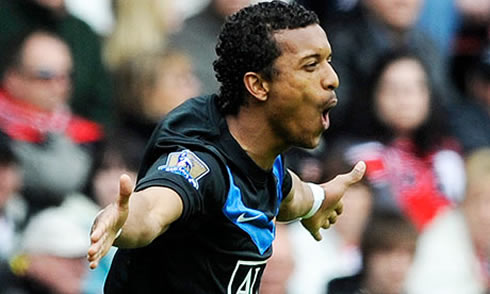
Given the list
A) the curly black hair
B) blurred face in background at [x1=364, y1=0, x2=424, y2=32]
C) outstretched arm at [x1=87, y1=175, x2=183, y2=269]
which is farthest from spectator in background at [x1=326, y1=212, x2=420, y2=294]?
outstretched arm at [x1=87, y1=175, x2=183, y2=269]

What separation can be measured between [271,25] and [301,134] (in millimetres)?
396

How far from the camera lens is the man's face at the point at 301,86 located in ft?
14.0

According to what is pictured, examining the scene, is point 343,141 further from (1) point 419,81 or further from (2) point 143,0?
(2) point 143,0

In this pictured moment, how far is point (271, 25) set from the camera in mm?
4258

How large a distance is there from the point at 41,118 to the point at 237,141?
3426mm

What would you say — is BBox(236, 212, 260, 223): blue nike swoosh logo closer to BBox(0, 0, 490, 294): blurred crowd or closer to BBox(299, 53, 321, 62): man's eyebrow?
BBox(299, 53, 321, 62): man's eyebrow

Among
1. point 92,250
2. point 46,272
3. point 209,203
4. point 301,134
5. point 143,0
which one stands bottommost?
point 92,250

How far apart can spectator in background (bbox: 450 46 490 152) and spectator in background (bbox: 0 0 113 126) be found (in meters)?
2.42

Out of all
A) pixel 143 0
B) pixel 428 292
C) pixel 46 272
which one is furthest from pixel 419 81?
pixel 46 272

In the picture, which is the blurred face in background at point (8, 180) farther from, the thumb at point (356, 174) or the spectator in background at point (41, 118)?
the thumb at point (356, 174)

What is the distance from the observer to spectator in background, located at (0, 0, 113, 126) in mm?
7625

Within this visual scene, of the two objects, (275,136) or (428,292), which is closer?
(275,136)

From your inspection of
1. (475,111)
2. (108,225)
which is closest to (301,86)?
(108,225)

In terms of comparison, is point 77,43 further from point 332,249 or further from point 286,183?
point 286,183
